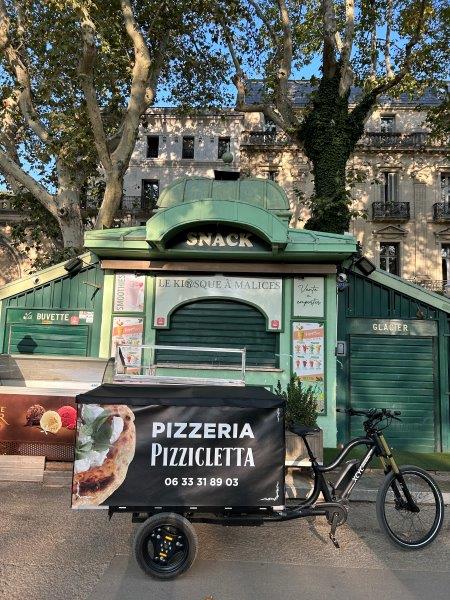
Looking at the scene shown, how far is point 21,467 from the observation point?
6.58 meters

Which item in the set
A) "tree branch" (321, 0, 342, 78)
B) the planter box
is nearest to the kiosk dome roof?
"tree branch" (321, 0, 342, 78)

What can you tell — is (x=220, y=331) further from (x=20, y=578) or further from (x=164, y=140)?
(x=164, y=140)

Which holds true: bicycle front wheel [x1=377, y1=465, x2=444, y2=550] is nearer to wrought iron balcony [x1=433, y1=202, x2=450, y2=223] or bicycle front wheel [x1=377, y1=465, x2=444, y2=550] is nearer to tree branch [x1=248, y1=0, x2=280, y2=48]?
tree branch [x1=248, y1=0, x2=280, y2=48]

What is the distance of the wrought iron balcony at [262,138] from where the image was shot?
101 feet

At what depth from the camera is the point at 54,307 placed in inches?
402

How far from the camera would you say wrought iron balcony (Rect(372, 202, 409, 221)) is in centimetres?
3011

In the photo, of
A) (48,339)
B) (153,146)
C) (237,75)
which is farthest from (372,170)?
(48,339)

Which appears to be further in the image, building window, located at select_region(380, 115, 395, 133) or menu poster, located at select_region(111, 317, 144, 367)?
building window, located at select_region(380, 115, 395, 133)

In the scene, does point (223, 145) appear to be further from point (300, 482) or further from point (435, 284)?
point (300, 482)

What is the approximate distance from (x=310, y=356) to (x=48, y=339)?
5.20 meters

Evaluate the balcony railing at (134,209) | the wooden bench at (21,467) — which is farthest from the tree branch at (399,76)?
the balcony railing at (134,209)

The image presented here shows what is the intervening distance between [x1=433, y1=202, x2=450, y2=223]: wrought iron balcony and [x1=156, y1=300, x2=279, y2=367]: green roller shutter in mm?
23999

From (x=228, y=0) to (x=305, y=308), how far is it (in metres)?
9.01

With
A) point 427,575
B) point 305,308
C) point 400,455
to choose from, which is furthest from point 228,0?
point 427,575
